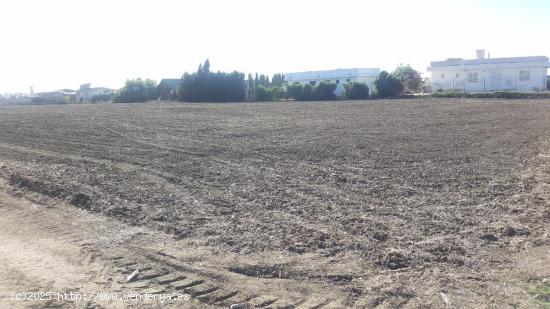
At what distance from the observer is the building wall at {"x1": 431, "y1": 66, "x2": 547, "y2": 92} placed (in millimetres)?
61375


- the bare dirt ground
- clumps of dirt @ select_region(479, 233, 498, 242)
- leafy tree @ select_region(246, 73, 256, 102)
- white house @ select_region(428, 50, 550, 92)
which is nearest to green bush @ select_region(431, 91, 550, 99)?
white house @ select_region(428, 50, 550, 92)

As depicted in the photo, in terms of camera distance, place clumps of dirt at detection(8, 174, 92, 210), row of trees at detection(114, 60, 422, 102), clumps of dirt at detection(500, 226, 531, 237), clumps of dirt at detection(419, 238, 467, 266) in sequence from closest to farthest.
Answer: clumps of dirt at detection(419, 238, 467, 266) < clumps of dirt at detection(500, 226, 531, 237) < clumps of dirt at detection(8, 174, 92, 210) < row of trees at detection(114, 60, 422, 102)

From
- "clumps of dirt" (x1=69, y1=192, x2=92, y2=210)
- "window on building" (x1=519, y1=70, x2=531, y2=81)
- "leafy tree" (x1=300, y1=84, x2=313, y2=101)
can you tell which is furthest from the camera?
"window on building" (x1=519, y1=70, x2=531, y2=81)

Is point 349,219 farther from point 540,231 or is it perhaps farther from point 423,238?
point 540,231

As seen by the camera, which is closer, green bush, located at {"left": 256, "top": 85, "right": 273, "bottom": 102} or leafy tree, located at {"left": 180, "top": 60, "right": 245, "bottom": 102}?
green bush, located at {"left": 256, "top": 85, "right": 273, "bottom": 102}

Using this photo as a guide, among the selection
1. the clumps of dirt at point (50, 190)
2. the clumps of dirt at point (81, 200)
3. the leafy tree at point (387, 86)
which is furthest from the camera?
the leafy tree at point (387, 86)

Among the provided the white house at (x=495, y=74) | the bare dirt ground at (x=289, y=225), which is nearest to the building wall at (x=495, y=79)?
the white house at (x=495, y=74)

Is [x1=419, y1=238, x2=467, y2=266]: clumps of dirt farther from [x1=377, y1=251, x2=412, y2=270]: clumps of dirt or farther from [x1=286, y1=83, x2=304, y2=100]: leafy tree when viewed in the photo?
[x1=286, y1=83, x2=304, y2=100]: leafy tree

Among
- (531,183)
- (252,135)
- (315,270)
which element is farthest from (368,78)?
(315,270)

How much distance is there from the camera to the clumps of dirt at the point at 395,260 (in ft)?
18.6

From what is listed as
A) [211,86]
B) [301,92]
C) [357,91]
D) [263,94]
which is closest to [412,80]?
[357,91]

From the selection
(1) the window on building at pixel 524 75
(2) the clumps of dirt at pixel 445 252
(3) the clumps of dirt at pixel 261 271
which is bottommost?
(3) the clumps of dirt at pixel 261 271

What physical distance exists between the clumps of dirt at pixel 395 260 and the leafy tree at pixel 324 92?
51.6m

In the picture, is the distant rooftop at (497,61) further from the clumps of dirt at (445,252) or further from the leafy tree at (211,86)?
the clumps of dirt at (445,252)
